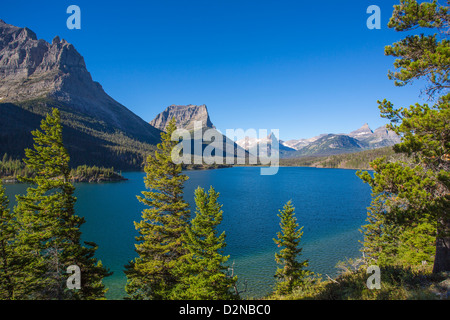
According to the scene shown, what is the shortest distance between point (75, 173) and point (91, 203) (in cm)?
8689

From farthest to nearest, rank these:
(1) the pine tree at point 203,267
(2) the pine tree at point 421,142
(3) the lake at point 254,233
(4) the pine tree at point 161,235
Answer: (3) the lake at point 254,233, (4) the pine tree at point 161,235, (1) the pine tree at point 203,267, (2) the pine tree at point 421,142

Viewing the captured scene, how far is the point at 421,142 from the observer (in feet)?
34.5

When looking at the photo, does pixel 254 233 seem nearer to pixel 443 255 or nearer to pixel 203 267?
pixel 203 267

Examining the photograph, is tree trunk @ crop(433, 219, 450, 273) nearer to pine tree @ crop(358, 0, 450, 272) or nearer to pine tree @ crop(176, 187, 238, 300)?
pine tree @ crop(358, 0, 450, 272)

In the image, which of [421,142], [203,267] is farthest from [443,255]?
[203,267]

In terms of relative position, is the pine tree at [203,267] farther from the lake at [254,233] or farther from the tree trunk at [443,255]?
the tree trunk at [443,255]

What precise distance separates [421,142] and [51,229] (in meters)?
24.4

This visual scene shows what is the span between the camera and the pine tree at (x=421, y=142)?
33.8 feet

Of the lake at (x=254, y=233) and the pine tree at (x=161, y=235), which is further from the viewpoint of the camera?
the lake at (x=254, y=233)

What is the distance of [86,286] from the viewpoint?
1752 cm

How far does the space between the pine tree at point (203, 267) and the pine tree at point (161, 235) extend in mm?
1146

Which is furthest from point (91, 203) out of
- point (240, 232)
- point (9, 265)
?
point (9, 265)

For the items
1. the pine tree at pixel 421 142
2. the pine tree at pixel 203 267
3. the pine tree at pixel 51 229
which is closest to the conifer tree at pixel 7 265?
the pine tree at pixel 51 229
